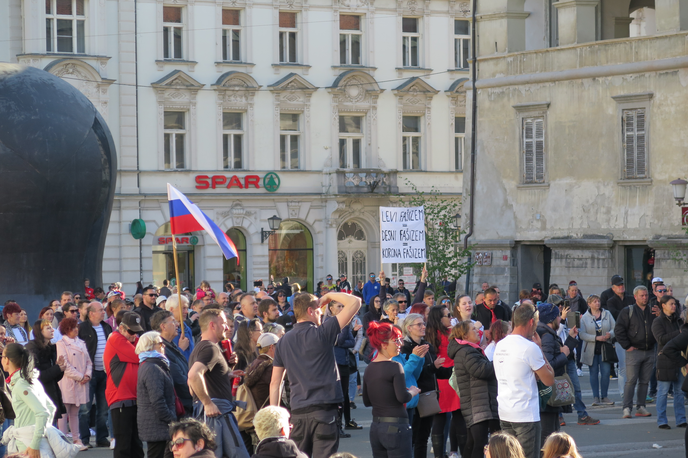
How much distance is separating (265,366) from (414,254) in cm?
1081

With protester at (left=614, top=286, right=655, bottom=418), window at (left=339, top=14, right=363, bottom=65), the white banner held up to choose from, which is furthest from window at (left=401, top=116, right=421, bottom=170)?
protester at (left=614, top=286, right=655, bottom=418)

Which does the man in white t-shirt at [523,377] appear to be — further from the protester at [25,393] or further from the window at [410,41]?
the window at [410,41]

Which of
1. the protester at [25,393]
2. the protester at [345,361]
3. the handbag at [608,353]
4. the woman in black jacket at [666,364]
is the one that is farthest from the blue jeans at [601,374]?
the protester at [25,393]

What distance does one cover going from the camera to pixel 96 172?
2067 cm

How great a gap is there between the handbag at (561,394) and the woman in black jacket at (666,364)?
3124 millimetres

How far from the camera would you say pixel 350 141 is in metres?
39.7

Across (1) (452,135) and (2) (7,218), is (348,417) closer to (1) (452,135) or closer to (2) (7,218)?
(2) (7,218)

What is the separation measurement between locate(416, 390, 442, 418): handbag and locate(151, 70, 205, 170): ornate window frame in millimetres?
28422

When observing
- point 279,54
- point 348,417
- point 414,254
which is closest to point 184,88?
point 279,54

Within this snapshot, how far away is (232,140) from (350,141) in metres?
4.62

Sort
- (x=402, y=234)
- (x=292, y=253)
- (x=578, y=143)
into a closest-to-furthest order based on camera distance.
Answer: (x=402, y=234) < (x=578, y=143) < (x=292, y=253)

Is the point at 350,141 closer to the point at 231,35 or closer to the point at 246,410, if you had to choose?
the point at 231,35

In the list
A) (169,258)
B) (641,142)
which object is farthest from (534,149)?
(169,258)

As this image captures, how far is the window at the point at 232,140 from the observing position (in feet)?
125
